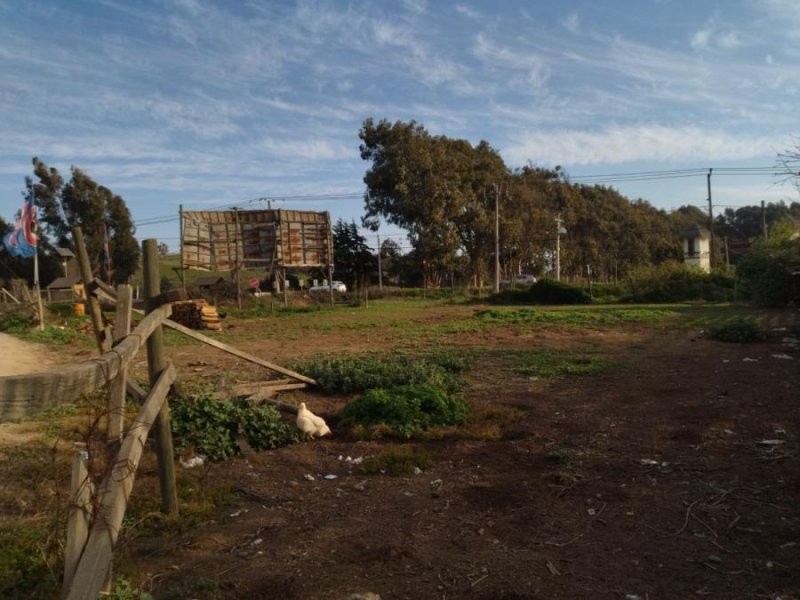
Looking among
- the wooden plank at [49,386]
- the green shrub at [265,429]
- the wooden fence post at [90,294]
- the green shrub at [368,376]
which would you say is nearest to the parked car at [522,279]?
the green shrub at [368,376]

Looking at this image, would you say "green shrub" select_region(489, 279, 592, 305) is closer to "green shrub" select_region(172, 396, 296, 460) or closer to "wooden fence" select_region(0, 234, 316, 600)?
"green shrub" select_region(172, 396, 296, 460)

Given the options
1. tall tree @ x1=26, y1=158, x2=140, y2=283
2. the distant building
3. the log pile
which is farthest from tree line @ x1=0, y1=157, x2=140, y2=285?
the distant building

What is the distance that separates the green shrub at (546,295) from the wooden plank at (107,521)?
86.7 ft

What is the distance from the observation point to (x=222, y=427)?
18.8ft

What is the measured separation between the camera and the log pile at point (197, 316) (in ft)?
59.3

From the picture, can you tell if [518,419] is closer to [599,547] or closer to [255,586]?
[599,547]

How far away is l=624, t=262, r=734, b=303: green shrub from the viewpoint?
27656mm

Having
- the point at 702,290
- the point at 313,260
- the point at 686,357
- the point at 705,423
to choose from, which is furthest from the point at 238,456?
the point at 702,290

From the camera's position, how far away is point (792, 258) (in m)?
18.4

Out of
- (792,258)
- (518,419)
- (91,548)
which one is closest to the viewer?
(91,548)

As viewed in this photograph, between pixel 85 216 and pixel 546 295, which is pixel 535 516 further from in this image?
pixel 85 216

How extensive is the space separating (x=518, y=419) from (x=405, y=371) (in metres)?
1.75

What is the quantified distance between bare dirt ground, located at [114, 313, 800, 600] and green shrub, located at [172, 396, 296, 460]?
0.68ft

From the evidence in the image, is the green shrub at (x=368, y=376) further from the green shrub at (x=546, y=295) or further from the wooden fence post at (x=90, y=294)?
the green shrub at (x=546, y=295)
